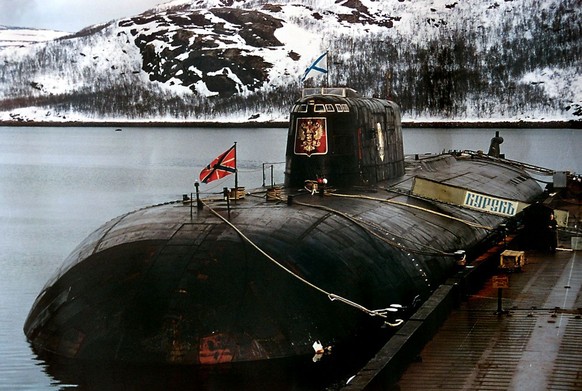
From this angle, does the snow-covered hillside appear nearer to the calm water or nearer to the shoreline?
the shoreline

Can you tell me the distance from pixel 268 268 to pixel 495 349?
4071mm

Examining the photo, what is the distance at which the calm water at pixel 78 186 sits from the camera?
21188 mm

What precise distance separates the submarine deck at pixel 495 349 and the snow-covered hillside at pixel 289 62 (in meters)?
79.1

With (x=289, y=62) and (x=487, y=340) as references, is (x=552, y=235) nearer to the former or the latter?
(x=487, y=340)

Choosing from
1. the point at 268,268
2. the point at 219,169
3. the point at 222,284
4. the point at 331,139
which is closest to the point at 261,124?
the point at 331,139

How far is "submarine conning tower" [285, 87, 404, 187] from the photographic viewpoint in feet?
75.9

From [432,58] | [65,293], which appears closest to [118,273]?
[65,293]

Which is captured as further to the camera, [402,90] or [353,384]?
[402,90]

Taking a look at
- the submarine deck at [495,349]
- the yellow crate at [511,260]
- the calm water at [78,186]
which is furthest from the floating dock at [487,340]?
the calm water at [78,186]

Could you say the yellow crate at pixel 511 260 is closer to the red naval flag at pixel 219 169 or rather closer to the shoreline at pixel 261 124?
the red naval flag at pixel 219 169

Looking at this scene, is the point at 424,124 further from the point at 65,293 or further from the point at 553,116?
the point at 65,293

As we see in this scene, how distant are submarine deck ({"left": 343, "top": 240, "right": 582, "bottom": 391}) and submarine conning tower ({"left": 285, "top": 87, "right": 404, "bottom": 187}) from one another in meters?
5.14

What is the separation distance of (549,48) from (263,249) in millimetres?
96923

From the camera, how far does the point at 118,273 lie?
A: 1653cm
